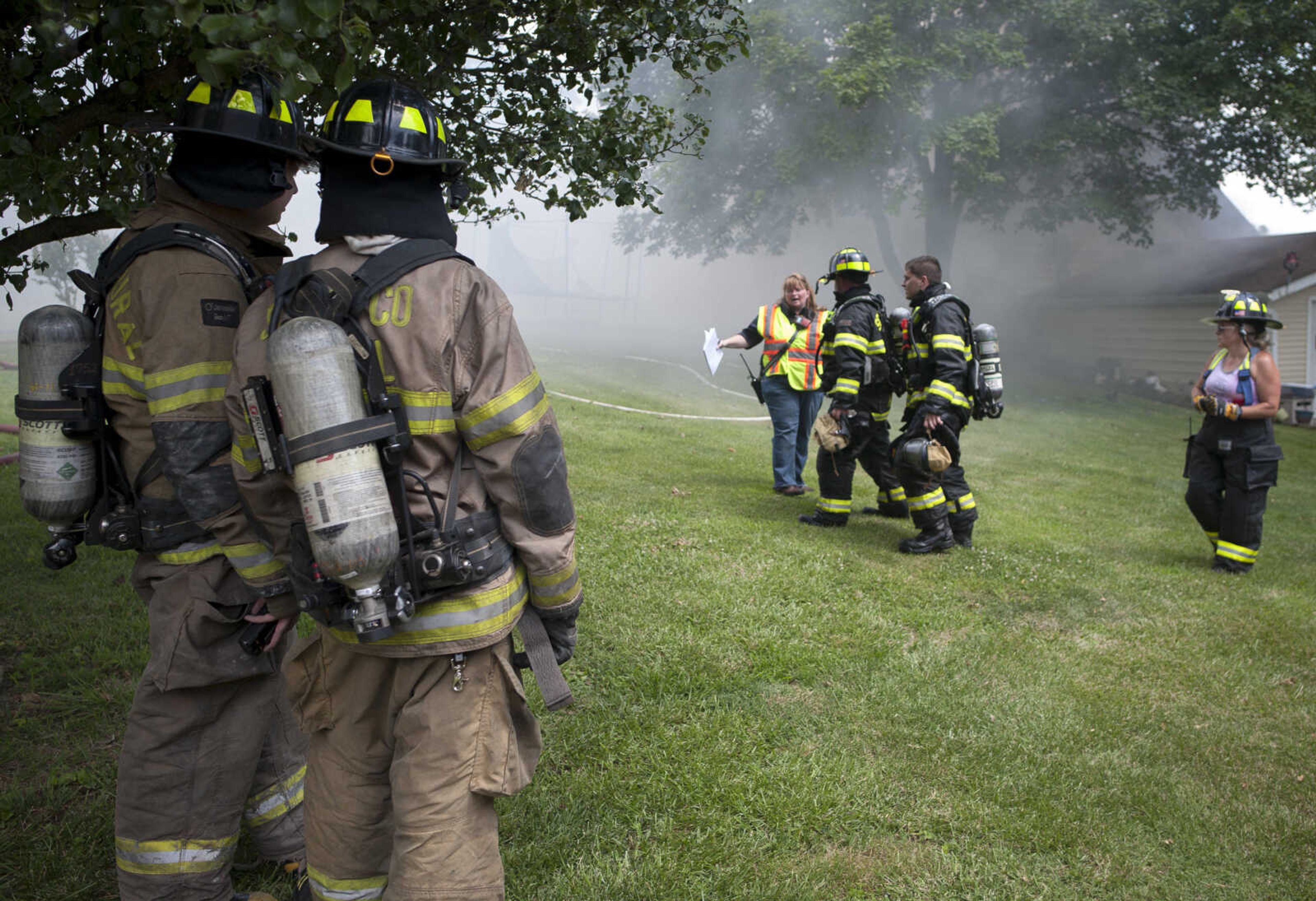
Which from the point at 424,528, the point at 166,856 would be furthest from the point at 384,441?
the point at 166,856

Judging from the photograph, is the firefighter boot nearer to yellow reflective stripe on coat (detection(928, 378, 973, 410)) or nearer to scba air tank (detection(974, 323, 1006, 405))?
yellow reflective stripe on coat (detection(928, 378, 973, 410))

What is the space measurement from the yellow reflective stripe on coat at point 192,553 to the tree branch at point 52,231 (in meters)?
1.90

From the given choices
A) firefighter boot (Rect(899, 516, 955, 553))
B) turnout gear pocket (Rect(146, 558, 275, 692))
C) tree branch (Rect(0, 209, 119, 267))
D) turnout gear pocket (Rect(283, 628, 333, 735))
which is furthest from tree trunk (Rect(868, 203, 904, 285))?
turnout gear pocket (Rect(283, 628, 333, 735))

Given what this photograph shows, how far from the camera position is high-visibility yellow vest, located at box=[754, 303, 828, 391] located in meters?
8.34

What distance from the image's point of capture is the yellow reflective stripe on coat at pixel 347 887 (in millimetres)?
2275

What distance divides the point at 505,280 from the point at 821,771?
43.2m

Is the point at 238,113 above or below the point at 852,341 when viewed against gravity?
above

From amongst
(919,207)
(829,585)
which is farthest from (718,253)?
(829,585)

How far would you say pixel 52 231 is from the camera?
4.04 metres

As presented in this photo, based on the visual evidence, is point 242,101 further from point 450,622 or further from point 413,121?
point 450,622

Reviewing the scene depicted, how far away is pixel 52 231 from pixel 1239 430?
24.0 feet

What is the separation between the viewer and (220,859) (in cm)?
263

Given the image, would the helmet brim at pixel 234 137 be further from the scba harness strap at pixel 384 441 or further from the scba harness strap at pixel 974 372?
the scba harness strap at pixel 974 372

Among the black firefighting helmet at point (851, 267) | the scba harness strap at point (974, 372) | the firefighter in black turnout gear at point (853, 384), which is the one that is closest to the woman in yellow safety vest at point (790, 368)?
the firefighter in black turnout gear at point (853, 384)
